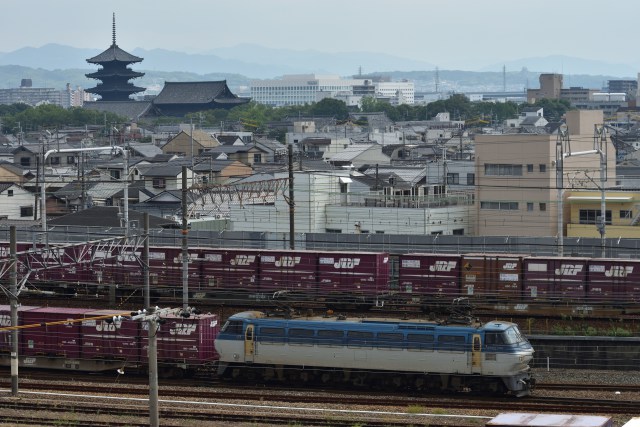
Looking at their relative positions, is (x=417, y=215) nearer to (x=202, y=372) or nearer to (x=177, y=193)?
(x=177, y=193)

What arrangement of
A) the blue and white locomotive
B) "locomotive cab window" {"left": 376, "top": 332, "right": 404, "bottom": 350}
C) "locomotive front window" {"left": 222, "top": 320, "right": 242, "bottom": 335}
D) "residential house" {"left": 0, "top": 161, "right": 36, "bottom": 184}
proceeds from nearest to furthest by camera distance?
the blue and white locomotive < "locomotive cab window" {"left": 376, "top": 332, "right": 404, "bottom": 350} < "locomotive front window" {"left": 222, "top": 320, "right": 242, "bottom": 335} < "residential house" {"left": 0, "top": 161, "right": 36, "bottom": 184}

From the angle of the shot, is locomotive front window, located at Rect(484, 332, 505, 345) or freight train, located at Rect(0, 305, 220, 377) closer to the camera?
locomotive front window, located at Rect(484, 332, 505, 345)

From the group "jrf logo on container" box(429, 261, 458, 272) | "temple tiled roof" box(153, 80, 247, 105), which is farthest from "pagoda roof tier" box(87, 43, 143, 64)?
"jrf logo on container" box(429, 261, 458, 272)

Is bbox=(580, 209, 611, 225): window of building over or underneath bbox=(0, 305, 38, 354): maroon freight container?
over

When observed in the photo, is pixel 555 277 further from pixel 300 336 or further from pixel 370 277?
pixel 300 336

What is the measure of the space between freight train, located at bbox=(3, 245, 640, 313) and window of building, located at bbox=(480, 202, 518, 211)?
49.4 feet

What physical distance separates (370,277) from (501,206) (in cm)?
1711

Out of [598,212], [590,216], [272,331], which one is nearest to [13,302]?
[272,331]

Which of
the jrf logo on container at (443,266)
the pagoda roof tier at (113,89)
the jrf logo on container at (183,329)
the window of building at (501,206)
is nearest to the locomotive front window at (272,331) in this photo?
the jrf logo on container at (183,329)

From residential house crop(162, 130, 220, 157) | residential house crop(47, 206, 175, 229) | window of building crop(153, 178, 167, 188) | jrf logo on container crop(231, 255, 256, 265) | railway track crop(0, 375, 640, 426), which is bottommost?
railway track crop(0, 375, 640, 426)

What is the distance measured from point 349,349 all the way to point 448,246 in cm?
1399

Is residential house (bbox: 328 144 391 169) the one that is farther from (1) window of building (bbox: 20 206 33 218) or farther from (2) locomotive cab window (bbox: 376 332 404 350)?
(2) locomotive cab window (bbox: 376 332 404 350)

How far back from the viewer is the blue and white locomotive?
74.6 feet

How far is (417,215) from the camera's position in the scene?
44156 mm
